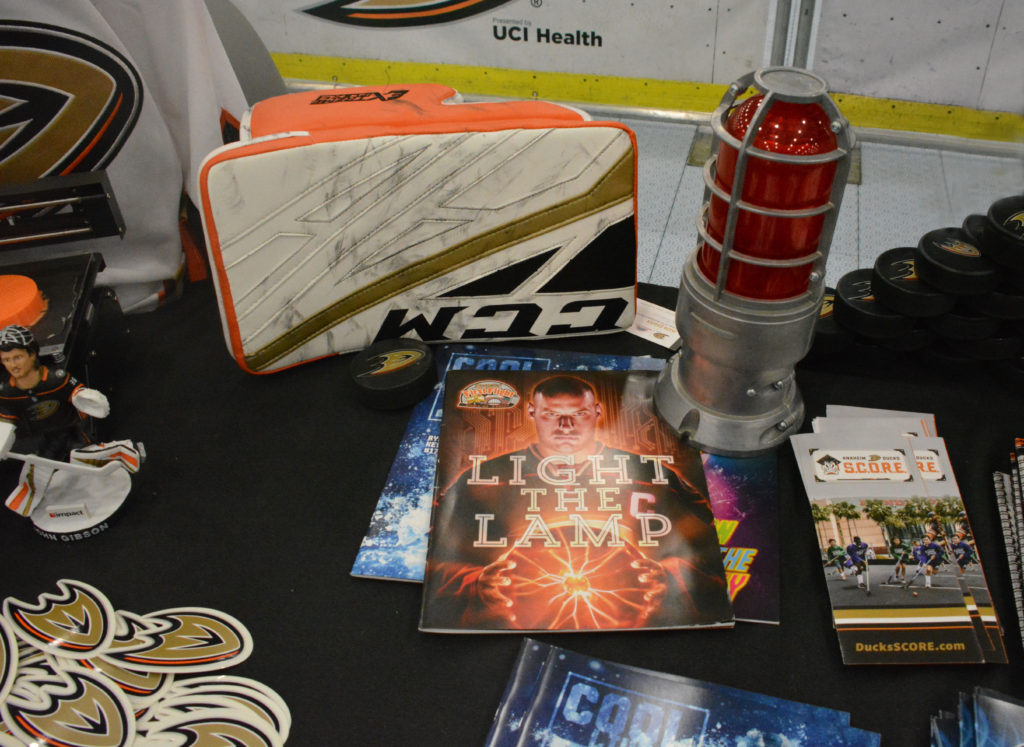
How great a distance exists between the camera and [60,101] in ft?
3.29

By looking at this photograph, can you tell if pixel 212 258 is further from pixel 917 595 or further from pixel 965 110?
pixel 965 110

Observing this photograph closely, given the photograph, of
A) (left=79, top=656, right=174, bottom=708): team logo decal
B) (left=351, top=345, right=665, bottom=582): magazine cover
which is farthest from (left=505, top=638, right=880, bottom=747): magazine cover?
(left=79, top=656, right=174, bottom=708): team logo decal

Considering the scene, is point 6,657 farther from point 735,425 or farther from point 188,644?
point 735,425

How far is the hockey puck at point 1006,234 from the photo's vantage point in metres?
0.79

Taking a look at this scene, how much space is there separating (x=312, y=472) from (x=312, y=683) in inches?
9.9

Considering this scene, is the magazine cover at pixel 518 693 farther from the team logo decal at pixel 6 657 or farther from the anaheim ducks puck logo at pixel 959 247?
the anaheim ducks puck logo at pixel 959 247

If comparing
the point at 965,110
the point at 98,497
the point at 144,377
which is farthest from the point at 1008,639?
the point at 965,110

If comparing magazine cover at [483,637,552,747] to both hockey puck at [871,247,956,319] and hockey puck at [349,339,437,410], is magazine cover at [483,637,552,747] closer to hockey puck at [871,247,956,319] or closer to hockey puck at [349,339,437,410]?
hockey puck at [349,339,437,410]

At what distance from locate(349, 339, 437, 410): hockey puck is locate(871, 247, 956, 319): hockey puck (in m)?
0.52

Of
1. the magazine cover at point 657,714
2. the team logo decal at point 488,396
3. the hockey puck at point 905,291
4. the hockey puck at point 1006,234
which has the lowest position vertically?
the magazine cover at point 657,714

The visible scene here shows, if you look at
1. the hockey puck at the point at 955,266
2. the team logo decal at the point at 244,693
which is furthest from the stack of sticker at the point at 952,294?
the team logo decal at the point at 244,693

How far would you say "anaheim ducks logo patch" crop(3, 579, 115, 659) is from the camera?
2.31 feet

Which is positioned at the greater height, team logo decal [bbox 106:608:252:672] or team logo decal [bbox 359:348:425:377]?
team logo decal [bbox 359:348:425:377]

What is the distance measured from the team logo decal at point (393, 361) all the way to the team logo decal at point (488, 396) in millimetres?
80
